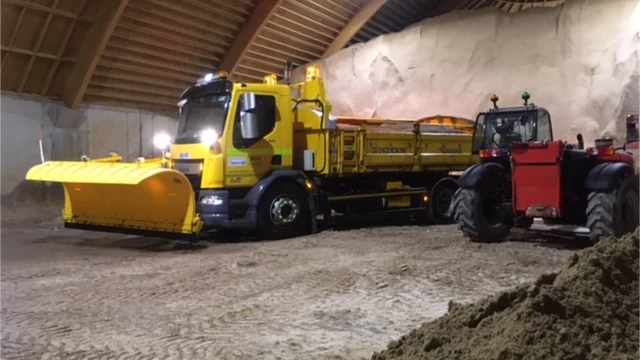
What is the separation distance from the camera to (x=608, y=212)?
26.6 ft

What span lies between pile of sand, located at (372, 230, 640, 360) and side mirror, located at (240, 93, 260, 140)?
636cm

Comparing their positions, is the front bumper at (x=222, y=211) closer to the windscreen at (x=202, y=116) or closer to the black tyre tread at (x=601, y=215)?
the windscreen at (x=202, y=116)

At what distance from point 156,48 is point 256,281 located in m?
10.7

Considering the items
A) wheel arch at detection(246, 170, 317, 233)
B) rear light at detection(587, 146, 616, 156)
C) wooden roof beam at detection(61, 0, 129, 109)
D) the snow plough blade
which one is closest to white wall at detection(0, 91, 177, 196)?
wooden roof beam at detection(61, 0, 129, 109)

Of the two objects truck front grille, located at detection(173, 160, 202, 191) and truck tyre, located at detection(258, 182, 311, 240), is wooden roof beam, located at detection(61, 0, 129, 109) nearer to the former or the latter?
truck front grille, located at detection(173, 160, 202, 191)

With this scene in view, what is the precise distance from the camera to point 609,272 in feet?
12.5

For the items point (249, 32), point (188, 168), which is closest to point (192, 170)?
point (188, 168)

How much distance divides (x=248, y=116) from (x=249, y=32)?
317 inches

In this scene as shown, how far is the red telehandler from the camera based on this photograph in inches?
327

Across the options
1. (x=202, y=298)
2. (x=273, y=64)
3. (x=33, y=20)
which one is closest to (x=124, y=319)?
(x=202, y=298)

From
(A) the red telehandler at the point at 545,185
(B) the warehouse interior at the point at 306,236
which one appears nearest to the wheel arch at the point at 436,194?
(B) the warehouse interior at the point at 306,236

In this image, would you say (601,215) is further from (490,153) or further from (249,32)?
(249,32)

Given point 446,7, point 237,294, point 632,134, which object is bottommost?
A: point 237,294

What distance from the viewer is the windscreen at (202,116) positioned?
396 inches
